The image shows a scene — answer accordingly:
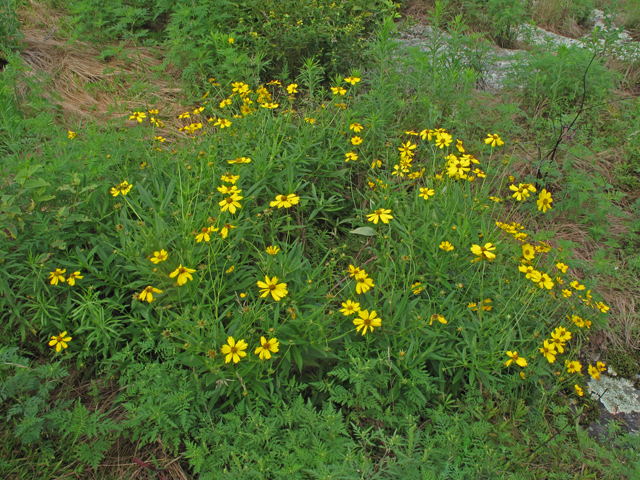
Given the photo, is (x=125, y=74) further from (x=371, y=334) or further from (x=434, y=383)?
(x=434, y=383)

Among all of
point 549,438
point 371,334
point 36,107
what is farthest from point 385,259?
point 36,107

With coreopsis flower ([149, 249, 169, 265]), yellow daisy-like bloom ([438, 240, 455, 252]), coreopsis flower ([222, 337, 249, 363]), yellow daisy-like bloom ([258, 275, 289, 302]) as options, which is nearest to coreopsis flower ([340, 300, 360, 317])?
yellow daisy-like bloom ([258, 275, 289, 302])

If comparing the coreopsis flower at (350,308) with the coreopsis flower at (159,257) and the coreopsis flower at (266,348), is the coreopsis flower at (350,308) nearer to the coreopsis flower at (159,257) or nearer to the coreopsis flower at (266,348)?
the coreopsis flower at (266,348)

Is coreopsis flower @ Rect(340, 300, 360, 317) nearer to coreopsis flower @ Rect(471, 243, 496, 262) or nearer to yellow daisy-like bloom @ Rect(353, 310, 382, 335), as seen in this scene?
yellow daisy-like bloom @ Rect(353, 310, 382, 335)

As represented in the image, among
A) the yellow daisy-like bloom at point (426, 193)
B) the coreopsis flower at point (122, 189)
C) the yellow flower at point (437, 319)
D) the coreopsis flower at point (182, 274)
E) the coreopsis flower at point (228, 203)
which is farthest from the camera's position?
the yellow daisy-like bloom at point (426, 193)

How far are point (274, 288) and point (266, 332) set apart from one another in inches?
7.4

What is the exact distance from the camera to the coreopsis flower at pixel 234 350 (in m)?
1.63

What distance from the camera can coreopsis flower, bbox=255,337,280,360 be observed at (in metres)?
1.66

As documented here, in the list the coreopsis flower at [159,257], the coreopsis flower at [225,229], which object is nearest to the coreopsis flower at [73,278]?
the coreopsis flower at [159,257]

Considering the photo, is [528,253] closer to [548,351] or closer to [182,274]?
[548,351]

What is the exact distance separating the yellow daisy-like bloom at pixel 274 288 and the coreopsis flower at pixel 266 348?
0.16 metres

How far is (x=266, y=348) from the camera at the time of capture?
1697mm

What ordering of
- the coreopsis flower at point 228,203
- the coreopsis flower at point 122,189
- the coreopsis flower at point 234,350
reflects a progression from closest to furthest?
the coreopsis flower at point 234,350 < the coreopsis flower at point 228,203 < the coreopsis flower at point 122,189

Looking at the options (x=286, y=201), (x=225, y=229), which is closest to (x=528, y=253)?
(x=286, y=201)
